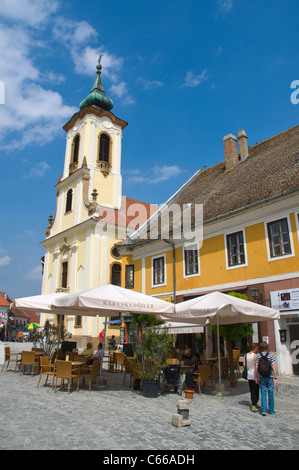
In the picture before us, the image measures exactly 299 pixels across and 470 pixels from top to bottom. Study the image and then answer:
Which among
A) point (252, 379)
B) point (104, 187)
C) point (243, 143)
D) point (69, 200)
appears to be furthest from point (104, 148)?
point (252, 379)

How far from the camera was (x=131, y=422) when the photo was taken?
20.3ft

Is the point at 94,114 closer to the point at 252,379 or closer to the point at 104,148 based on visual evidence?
the point at 104,148

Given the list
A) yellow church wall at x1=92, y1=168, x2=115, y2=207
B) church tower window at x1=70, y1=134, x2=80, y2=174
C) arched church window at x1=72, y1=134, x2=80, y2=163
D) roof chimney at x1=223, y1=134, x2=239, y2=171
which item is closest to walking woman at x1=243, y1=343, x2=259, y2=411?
roof chimney at x1=223, y1=134, x2=239, y2=171

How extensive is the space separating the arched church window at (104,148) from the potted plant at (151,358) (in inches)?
1100

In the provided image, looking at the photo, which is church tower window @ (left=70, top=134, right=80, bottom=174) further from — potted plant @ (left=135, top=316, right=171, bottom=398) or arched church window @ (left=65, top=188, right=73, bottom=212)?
potted plant @ (left=135, top=316, right=171, bottom=398)

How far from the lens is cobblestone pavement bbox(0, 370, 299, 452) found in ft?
16.4

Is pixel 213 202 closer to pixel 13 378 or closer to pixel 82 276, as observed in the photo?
pixel 13 378

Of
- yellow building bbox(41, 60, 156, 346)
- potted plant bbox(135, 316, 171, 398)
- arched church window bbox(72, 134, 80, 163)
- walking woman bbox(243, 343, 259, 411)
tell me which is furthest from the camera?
arched church window bbox(72, 134, 80, 163)

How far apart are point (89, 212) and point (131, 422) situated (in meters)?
26.4

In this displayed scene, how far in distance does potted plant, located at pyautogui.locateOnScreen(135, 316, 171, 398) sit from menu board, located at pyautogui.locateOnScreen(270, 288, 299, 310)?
5.54m

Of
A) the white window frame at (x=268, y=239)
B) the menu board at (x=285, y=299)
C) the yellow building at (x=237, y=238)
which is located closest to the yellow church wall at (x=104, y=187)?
the yellow building at (x=237, y=238)

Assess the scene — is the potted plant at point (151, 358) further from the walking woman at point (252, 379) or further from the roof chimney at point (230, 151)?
the roof chimney at point (230, 151)

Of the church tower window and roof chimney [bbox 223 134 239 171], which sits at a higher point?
the church tower window

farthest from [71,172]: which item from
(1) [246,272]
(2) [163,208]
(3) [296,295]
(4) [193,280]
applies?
(3) [296,295]
